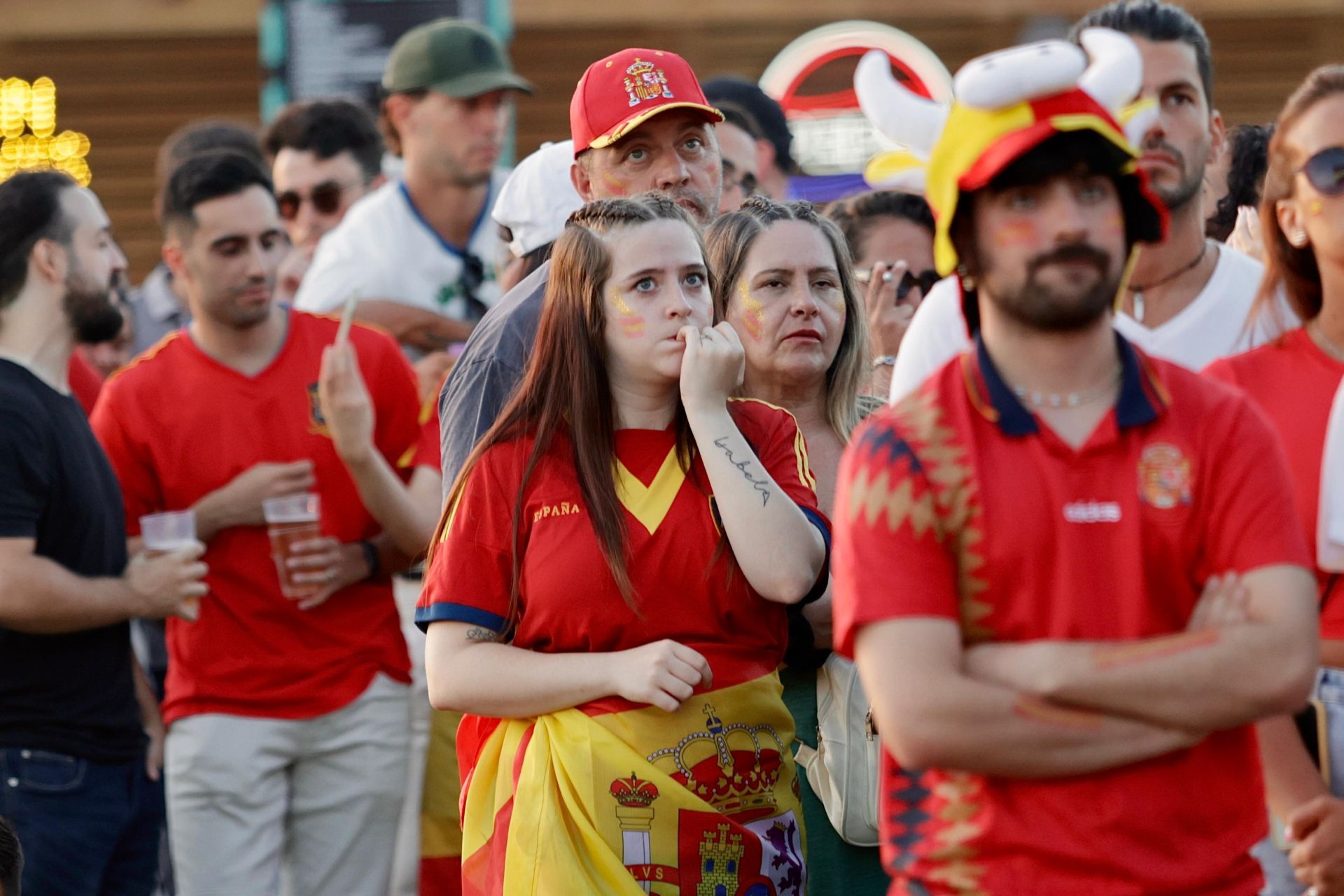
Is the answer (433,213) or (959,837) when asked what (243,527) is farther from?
(959,837)

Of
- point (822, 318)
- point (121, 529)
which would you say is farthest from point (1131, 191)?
point (121, 529)

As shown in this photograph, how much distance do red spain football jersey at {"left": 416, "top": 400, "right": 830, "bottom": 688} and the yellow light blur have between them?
965 centimetres

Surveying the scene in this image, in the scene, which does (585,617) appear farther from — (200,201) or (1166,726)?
(200,201)

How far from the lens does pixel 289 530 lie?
5.05 metres

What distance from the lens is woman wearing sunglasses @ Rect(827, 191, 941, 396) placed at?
484cm

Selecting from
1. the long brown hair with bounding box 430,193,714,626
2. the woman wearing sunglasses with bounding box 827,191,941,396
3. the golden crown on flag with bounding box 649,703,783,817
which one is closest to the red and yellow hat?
the long brown hair with bounding box 430,193,714,626

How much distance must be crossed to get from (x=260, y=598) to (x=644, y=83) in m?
1.98

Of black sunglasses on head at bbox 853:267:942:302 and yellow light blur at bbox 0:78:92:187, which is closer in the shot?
black sunglasses on head at bbox 853:267:942:302

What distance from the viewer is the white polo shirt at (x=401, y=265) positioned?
6203 millimetres

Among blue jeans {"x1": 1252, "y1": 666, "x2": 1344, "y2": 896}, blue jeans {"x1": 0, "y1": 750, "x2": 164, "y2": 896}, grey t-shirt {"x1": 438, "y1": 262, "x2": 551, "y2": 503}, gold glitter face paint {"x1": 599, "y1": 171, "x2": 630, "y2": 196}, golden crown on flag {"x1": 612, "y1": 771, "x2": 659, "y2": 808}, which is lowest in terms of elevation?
blue jeans {"x1": 0, "y1": 750, "x2": 164, "y2": 896}

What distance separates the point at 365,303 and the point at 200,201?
89 centimetres

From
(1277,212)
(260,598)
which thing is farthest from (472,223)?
(1277,212)

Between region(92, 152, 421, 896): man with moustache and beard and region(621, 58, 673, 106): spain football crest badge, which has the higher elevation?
region(621, 58, 673, 106): spain football crest badge

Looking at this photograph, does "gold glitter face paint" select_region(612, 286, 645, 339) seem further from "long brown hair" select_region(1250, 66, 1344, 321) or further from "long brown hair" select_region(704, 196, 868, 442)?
"long brown hair" select_region(1250, 66, 1344, 321)
